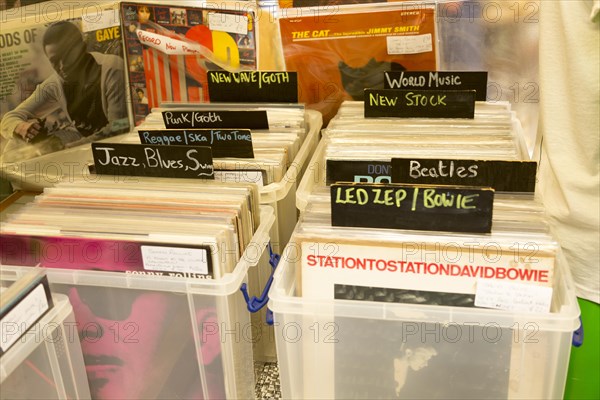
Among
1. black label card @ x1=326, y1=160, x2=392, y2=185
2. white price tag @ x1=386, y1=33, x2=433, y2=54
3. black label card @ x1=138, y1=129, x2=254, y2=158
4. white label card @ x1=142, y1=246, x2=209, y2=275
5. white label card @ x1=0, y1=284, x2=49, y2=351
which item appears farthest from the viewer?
white price tag @ x1=386, y1=33, x2=433, y2=54

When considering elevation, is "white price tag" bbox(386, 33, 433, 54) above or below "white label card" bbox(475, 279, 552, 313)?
above

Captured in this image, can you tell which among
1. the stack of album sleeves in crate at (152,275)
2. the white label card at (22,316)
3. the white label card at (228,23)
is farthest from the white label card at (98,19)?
the white label card at (22,316)

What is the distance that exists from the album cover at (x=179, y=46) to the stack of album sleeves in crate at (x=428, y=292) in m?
0.66

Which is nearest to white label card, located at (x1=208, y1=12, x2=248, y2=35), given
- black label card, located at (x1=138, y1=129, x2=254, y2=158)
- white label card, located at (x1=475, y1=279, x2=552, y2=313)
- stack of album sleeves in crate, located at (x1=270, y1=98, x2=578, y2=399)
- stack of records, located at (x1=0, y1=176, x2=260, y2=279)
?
black label card, located at (x1=138, y1=129, x2=254, y2=158)

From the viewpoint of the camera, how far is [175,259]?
2.79ft

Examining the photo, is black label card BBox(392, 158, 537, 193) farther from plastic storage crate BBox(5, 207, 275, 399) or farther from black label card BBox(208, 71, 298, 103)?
black label card BBox(208, 71, 298, 103)

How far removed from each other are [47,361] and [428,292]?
512 millimetres

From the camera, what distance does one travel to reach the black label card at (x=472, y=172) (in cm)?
91

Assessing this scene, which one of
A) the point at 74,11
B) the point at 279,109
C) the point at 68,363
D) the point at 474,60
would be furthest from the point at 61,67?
the point at 474,60

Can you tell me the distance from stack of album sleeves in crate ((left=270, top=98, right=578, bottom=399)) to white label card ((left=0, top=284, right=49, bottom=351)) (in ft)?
0.98

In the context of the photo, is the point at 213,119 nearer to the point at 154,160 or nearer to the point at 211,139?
the point at 211,139

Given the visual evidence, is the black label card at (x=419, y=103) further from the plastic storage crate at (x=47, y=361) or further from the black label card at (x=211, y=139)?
the plastic storage crate at (x=47, y=361)

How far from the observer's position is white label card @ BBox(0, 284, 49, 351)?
0.74m

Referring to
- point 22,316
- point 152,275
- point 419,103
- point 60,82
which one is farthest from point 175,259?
point 60,82
